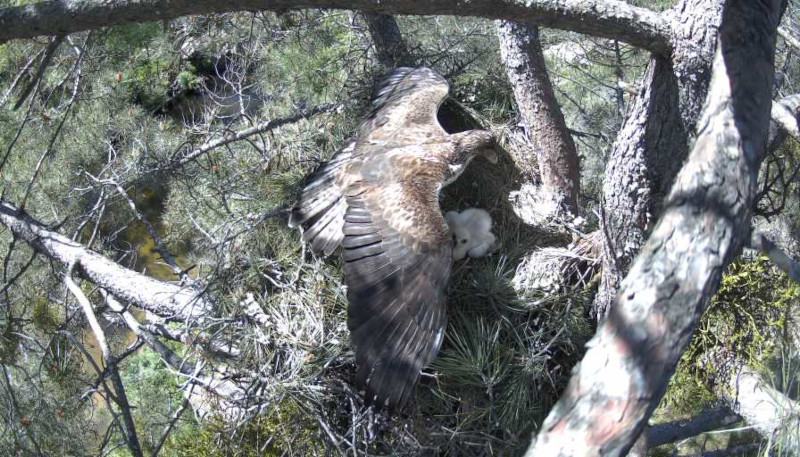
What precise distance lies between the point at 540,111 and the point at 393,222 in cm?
98

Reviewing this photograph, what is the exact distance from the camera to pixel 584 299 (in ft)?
10.4

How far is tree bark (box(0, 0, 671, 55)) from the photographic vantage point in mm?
2166

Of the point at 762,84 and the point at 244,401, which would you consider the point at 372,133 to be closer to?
the point at 244,401

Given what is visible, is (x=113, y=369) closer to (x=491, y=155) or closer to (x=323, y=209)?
(x=323, y=209)

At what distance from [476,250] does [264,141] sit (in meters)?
1.51

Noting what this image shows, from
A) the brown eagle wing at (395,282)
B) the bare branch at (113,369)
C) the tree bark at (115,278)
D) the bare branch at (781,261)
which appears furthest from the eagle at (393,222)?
the bare branch at (781,261)

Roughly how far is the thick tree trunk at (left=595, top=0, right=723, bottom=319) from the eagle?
26.6 inches

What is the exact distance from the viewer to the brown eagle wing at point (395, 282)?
269 cm

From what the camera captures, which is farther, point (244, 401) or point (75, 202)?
point (75, 202)

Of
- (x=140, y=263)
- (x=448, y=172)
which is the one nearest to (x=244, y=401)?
(x=448, y=172)

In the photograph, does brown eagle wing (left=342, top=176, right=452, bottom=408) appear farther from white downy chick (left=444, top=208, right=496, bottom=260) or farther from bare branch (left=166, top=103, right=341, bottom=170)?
bare branch (left=166, top=103, right=341, bottom=170)

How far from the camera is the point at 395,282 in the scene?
2.96 metres

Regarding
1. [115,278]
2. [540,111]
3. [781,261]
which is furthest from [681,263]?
[115,278]

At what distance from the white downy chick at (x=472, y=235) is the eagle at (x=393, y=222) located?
20 centimetres
